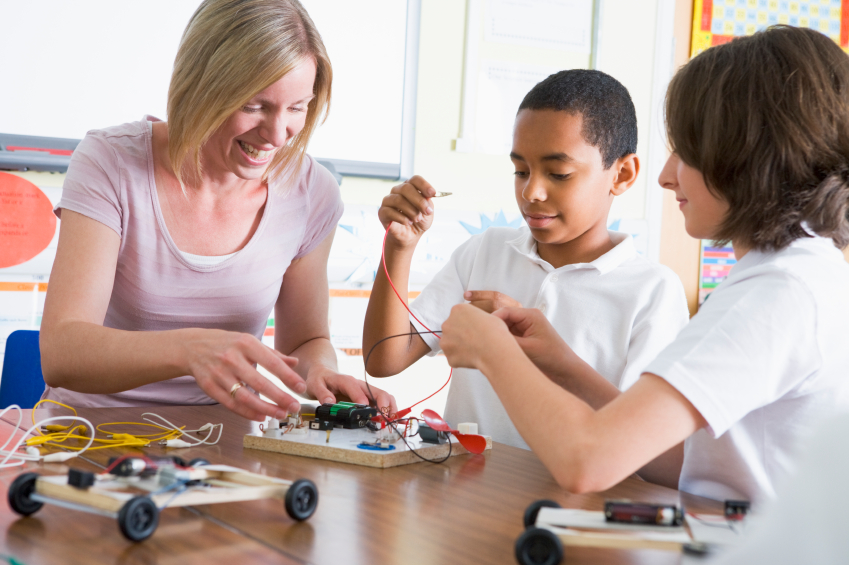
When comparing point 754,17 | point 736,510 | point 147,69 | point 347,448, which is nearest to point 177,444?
point 347,448

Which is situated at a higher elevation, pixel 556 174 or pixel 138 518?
pixel 556 174

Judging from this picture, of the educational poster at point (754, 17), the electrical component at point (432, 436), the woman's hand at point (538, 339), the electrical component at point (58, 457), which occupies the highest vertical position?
the educational poster at point (754, 17)

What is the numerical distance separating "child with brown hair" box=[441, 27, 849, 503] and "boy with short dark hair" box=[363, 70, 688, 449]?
1.29ft

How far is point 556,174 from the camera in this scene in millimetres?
1297

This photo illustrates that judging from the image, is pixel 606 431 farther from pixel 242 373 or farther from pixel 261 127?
pixel 261 127

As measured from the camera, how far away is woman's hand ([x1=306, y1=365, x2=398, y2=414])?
115cm

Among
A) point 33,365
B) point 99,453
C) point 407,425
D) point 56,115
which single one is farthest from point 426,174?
point 99,453

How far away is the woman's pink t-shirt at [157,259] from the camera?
125cm

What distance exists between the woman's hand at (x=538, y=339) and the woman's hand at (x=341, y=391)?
0.25 meters

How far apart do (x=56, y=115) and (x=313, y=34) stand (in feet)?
4.10

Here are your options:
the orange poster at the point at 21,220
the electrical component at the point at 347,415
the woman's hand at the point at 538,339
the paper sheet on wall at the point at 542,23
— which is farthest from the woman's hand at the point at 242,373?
the paper sheet on wall at the point at 542,23

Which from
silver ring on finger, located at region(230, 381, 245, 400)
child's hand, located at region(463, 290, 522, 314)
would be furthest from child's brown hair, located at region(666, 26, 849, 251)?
silver ring on finger, located at region(230, 381, 245, 400)

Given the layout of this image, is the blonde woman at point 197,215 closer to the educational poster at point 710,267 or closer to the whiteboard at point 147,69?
the whiteboard at point 147,69

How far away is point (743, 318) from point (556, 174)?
0.66m
